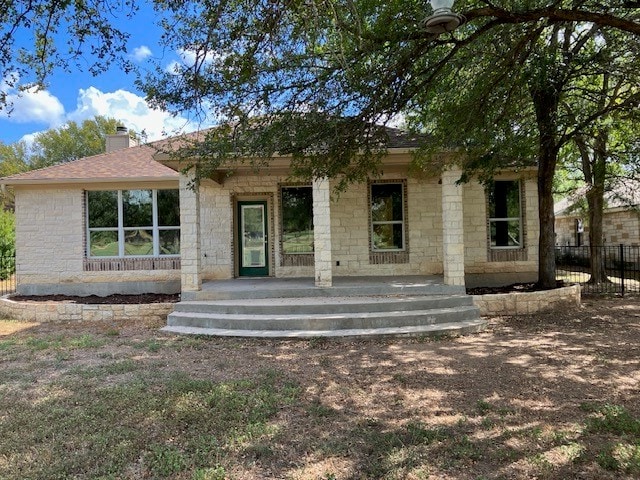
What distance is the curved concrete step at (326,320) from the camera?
7.61 metres

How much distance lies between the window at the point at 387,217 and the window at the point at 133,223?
549cm

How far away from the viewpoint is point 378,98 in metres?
6.01

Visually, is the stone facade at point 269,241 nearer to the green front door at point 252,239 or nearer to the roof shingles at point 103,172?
the green front door at point 252,239

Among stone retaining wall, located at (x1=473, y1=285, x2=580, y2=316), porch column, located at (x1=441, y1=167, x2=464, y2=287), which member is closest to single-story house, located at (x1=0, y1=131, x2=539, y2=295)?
porch column, located at (x1=441, y1=167, x2=464, y2=287)

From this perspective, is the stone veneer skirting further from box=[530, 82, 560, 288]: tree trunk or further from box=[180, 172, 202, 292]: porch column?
box=[530, 82, 560, 288]: tree trunk

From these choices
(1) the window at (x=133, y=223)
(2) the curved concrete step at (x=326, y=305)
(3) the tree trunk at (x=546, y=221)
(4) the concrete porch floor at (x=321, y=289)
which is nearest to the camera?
(2) the curved concrete step at (x=326, y=305)

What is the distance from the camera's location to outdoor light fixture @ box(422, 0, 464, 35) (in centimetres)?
403

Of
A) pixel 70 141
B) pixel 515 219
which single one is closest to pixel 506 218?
pixel 515 219

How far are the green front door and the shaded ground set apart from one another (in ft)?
16.6

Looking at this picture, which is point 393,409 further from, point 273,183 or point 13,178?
point 13,178

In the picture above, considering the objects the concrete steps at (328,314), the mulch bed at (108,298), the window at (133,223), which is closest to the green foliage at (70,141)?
the window at (133,223)

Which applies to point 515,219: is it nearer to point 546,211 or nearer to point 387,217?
point 546,211

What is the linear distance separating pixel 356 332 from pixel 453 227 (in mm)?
3557

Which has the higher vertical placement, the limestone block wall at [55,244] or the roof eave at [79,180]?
the roof eave at [79,180]
